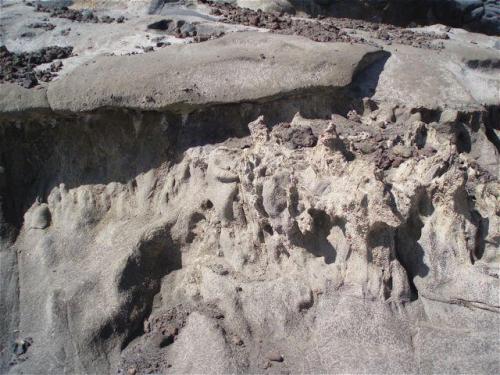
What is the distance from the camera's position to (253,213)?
161 inches

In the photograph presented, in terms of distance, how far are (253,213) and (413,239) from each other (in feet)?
4.10

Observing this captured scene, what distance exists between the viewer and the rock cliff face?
3.63 metres

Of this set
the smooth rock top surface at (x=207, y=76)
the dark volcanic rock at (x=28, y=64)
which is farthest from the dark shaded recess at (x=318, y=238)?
the dark volcanic rock at (x=28, y=64)

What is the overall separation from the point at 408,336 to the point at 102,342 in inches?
92.8

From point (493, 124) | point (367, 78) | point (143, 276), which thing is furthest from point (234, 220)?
point (493, 124)

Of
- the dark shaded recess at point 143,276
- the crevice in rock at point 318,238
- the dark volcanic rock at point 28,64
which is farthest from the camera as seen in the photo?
the dark volcanic rock at point 28,64

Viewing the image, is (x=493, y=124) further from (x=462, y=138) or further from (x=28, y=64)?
(x=28, y=64)

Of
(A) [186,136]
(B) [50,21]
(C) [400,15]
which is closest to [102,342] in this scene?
(A) [186,136]

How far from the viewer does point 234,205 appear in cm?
422

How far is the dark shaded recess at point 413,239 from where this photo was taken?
12.3 ft

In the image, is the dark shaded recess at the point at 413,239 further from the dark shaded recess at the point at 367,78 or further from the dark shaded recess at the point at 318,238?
the dark shaded recess at the point at 367,78

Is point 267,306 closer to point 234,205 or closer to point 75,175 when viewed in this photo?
point 234,205

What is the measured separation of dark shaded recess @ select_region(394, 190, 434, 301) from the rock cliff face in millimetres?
11

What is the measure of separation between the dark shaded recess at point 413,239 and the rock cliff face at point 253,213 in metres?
0.01
